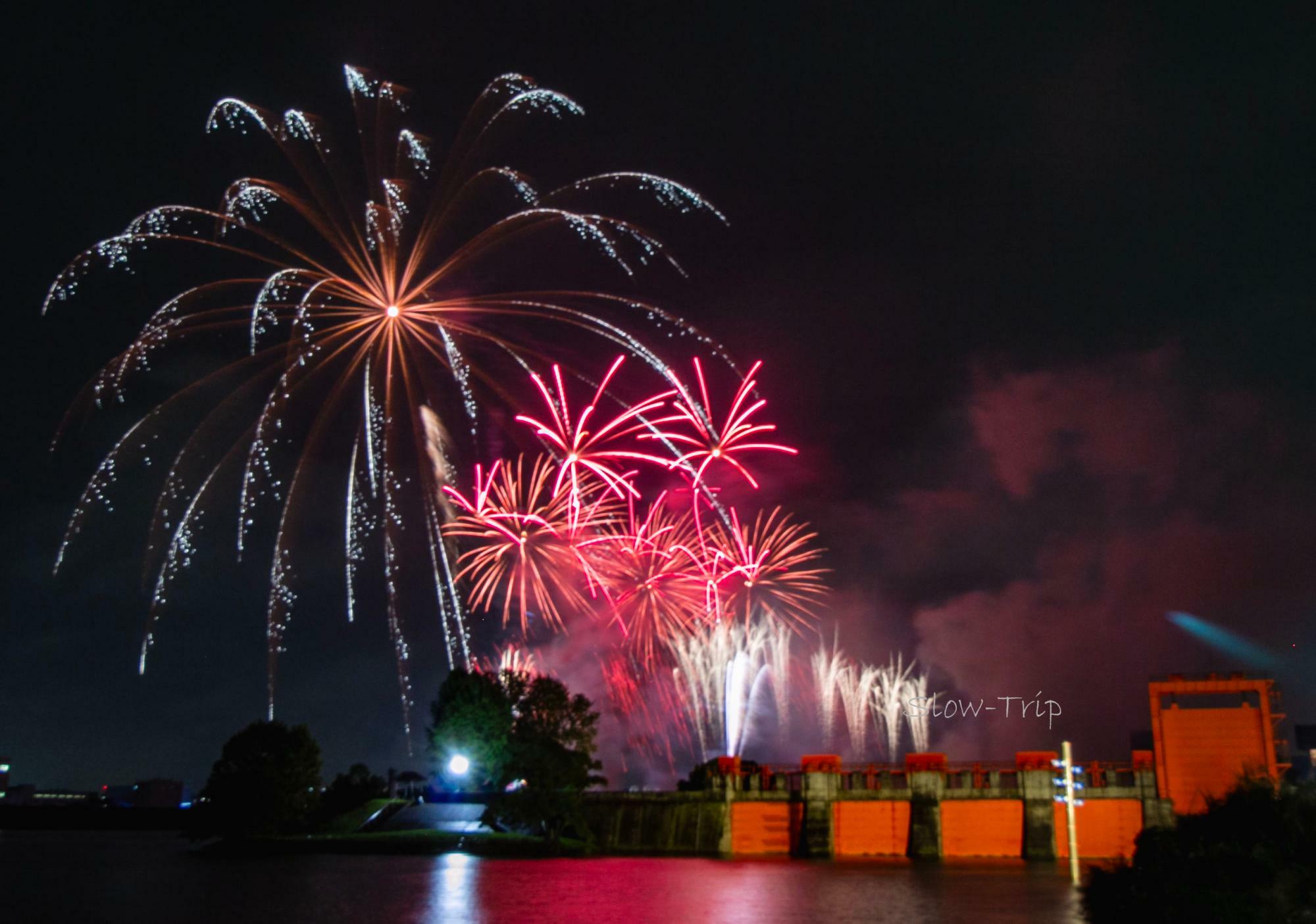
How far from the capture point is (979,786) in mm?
66938

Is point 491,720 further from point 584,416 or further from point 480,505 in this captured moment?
point 584,416

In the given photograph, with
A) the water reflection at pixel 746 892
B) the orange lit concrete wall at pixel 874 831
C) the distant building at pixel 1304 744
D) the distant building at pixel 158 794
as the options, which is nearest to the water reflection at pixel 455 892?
the water reflection at pixel 746 892

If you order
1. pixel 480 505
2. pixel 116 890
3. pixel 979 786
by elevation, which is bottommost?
pixel 116 890

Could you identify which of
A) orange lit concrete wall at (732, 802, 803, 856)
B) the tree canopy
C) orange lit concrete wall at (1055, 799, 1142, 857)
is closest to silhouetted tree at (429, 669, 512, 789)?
the tree canopy

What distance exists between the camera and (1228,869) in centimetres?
1853

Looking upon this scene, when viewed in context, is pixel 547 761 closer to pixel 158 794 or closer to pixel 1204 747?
pixel 1204 747

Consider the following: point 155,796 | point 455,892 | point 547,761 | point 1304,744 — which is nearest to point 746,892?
A: point 455,892

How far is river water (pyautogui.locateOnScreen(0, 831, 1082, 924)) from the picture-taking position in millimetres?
32344

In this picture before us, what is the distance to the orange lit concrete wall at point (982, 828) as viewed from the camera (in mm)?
65562

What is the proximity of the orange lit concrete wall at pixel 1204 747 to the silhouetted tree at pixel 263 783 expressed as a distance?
185ft

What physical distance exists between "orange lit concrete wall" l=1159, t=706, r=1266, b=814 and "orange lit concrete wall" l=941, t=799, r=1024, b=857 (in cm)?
907

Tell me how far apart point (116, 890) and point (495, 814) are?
96.9ft

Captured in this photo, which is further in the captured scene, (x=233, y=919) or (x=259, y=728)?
(x=259, y=728)

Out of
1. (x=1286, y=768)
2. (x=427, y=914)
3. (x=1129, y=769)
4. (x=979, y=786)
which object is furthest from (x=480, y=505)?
(x=1286, y=768)
